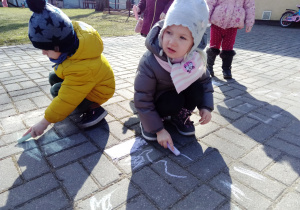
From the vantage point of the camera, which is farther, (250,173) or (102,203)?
(250,173)

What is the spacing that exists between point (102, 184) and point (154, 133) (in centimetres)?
68

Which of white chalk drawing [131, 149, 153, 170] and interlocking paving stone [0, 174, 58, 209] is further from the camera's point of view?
white chalk drawing [131, 149, 153, 170]

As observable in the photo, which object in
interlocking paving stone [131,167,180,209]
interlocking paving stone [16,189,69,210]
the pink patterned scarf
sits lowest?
interlocking paving stone [16,189,69,210]

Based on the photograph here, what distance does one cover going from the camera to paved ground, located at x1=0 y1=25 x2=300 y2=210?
155 cm

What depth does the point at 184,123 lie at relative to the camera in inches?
89.8

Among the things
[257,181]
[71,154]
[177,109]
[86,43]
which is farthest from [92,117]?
[257,181]

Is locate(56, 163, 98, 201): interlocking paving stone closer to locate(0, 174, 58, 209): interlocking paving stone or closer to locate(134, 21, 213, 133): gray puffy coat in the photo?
locate(0, 174, 58, 209): interlocking paving stone

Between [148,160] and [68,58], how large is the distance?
3.58 feet

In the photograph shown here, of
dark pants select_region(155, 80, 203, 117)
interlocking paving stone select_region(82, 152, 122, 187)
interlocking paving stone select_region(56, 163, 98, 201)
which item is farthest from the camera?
dark pants select_region(155, 80, 203, 117)

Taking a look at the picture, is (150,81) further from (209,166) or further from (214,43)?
(214,43)

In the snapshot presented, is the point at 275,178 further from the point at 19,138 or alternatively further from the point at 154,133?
the point at 19,138

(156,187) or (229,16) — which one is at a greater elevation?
(229,16)

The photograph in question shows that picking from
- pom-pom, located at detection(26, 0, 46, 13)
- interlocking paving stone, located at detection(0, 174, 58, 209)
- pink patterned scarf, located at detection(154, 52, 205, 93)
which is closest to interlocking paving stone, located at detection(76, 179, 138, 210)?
interlocking paving stone, located at detection(0, 174, 58, 209)

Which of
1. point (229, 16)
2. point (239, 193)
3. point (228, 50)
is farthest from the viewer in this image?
point (228, 50)
